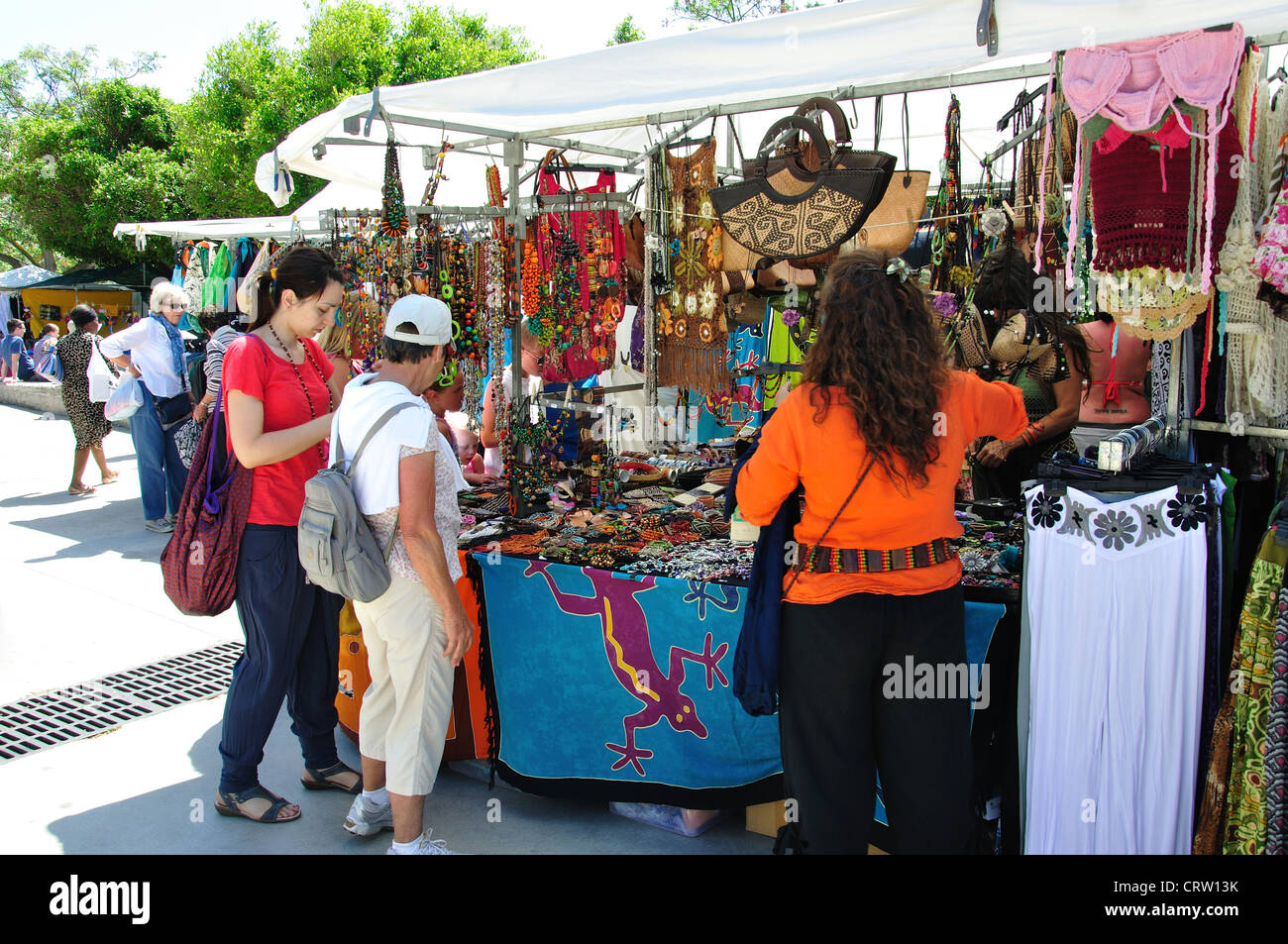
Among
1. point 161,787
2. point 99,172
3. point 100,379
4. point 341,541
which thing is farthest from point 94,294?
point 341,541

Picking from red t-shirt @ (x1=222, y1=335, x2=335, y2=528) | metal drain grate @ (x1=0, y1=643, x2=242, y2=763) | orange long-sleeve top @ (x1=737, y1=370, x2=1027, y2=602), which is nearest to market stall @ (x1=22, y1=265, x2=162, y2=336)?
metal drain grate @ (x1=0, y1=643, x2=242, y2=763)

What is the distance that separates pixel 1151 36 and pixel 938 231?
46.8 inches

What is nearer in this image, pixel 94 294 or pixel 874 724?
pixel 874 724

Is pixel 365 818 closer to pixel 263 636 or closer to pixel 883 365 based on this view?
pixel 263 636

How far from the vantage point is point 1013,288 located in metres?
3.26

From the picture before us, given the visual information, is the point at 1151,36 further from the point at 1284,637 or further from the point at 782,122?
the point at 1284,637

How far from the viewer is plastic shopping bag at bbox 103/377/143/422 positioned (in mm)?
6832

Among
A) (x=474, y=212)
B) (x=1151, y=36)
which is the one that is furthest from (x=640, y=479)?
(x=1151, y=36)

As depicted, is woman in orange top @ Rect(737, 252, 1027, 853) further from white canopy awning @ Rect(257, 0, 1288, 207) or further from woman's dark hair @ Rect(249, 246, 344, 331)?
woman's dark hair @ Rect(249, 246, 344, 331)

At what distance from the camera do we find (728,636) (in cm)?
283

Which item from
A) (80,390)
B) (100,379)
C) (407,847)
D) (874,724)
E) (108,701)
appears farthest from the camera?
(80,390)

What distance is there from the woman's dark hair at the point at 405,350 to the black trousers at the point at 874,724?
123cm

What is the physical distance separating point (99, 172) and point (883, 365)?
23714 millimetres

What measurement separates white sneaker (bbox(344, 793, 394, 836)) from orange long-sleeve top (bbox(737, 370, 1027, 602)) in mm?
1664
